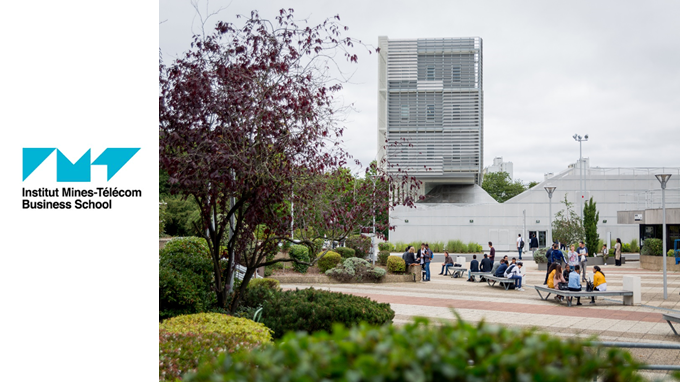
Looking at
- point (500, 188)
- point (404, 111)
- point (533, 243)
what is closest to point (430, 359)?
point (533, 243)

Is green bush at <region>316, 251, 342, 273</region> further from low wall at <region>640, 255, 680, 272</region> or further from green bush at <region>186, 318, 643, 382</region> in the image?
green bush at <region>186, 318, 643, 382</region>

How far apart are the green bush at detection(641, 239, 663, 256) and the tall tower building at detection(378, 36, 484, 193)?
22.0 m

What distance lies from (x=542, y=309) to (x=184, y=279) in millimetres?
9819

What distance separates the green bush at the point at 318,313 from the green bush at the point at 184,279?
1243mm

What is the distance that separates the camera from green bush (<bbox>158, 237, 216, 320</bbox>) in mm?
7910

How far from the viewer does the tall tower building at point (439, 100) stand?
50.2 metres

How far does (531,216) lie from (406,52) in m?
20.0

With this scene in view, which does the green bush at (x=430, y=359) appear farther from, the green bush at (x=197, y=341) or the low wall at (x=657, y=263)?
the low wall at (x=657, y=263)

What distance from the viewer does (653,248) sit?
28672 millimetres

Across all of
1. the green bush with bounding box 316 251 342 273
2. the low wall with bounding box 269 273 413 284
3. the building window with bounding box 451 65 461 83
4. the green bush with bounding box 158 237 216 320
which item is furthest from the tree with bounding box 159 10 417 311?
the building window with bounding box 451 65 461 83

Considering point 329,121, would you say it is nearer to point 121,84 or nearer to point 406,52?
point 121,84

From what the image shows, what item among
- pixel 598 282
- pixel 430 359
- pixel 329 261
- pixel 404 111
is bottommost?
pixel 329 261

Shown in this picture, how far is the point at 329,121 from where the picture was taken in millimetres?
8109

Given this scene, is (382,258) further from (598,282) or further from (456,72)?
(456,72)
